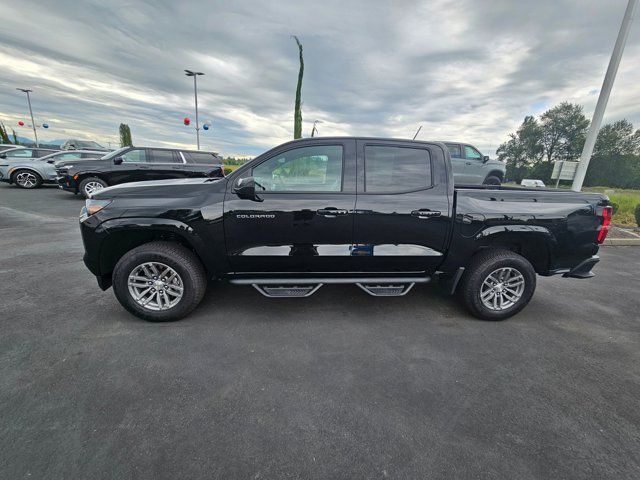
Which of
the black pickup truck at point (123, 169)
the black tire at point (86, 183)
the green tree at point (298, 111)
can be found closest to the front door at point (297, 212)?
the black pickup truck at point (123, 169)

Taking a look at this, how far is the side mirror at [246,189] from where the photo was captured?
2.79 metres

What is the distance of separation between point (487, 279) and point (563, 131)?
7243cm

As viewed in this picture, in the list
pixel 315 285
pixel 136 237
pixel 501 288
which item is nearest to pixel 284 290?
pixel 315 285

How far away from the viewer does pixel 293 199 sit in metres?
2.95

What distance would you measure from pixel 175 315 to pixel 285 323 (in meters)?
1.13

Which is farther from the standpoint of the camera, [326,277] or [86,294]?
[86,294]

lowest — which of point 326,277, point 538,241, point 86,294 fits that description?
point 86,294

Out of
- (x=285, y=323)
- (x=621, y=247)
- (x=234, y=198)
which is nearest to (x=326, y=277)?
(x=285, y=323)

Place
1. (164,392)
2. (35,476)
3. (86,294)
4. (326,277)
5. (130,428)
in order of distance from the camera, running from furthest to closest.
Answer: (86,294)
(326,277)
(164,392)
(130,428)
(35,476)

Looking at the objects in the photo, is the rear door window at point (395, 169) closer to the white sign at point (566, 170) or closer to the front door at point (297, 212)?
the front door at point (297, 212)

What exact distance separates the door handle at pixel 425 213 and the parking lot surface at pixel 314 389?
1144 mm

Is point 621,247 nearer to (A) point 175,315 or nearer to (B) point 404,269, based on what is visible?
(B) point 404,269

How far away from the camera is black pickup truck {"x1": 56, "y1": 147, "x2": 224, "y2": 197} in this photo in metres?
9.44

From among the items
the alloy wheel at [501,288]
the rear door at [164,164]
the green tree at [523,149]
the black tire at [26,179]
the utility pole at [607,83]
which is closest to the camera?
the alloy wheel at [501,288]
